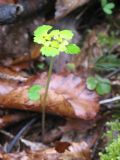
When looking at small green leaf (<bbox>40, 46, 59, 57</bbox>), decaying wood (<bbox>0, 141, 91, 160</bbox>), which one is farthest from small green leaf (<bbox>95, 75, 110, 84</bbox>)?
small green leaf (<bbox>40, 46, 59, 57</bbox>)

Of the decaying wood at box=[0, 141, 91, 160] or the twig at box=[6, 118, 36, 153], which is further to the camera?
the twig at box=[6, 118, 36, 153]

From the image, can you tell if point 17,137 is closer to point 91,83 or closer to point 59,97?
point 59,97

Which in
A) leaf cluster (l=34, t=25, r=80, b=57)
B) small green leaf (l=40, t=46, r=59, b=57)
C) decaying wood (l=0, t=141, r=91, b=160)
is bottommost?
decaying wood (l=0, t=141, r=91, b=160)

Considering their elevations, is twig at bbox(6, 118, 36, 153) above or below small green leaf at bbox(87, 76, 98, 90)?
below

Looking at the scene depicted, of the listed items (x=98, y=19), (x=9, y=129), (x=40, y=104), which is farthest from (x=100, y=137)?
(x=98, y=19)

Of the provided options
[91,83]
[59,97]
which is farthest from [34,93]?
[91,83]

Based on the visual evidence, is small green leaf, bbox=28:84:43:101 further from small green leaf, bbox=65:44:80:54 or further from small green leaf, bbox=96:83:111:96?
small green leaf, bbox=96:83:111:96
